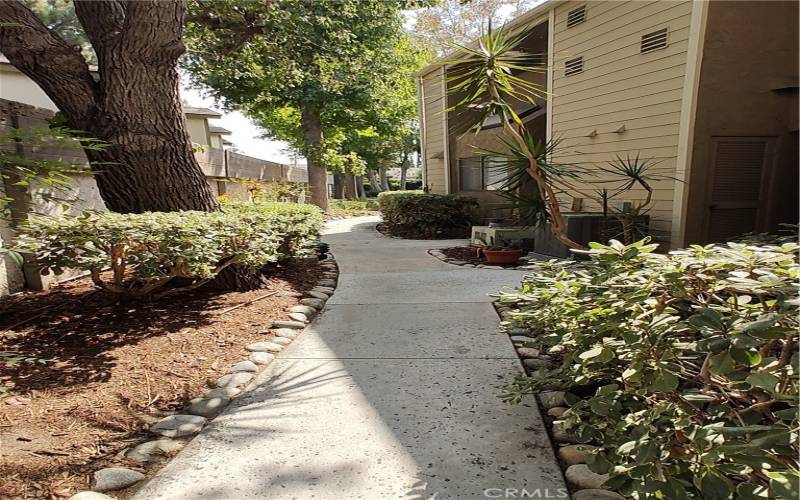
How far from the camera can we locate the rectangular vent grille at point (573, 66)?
6.29 meters

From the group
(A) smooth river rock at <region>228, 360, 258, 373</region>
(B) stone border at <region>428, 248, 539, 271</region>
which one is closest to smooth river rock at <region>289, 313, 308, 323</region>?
(A) smooth river rock at <region>228, 360, 258, 373</region>

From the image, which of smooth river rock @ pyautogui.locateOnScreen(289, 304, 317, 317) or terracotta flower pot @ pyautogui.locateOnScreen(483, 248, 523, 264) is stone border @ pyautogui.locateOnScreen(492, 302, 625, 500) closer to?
smooth river rock @ pyautogui.locateOnScreen(289, 304, 317, 317)

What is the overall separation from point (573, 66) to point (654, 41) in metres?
1.29

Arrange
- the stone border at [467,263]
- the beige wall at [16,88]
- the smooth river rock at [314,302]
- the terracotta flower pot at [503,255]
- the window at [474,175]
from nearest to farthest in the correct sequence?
1. the smooth river rock at [314,302]
2. the stone border at [467,263]
3. the terracotta flower pot at [503,255]
4. the window at [474,175]
5. the beige wall at [16,88]

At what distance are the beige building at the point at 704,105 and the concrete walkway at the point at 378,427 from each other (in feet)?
8.06

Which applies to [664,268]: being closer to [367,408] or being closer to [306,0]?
[367,408]

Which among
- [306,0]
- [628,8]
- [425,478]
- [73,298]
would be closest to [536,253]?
[628,8]

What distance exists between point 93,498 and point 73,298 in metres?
2.64

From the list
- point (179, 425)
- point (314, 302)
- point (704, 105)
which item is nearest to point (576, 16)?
point (704, 105)

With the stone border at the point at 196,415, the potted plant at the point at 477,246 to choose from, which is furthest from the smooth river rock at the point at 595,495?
the potted plant at the point at 477,246

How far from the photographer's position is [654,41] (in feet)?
17.2

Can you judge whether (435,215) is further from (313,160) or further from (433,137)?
(313,160)

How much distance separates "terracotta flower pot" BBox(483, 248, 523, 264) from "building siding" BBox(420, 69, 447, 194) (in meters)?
4.47

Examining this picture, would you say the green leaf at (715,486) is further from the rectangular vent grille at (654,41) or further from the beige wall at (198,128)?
the beige wall at (198,128)
